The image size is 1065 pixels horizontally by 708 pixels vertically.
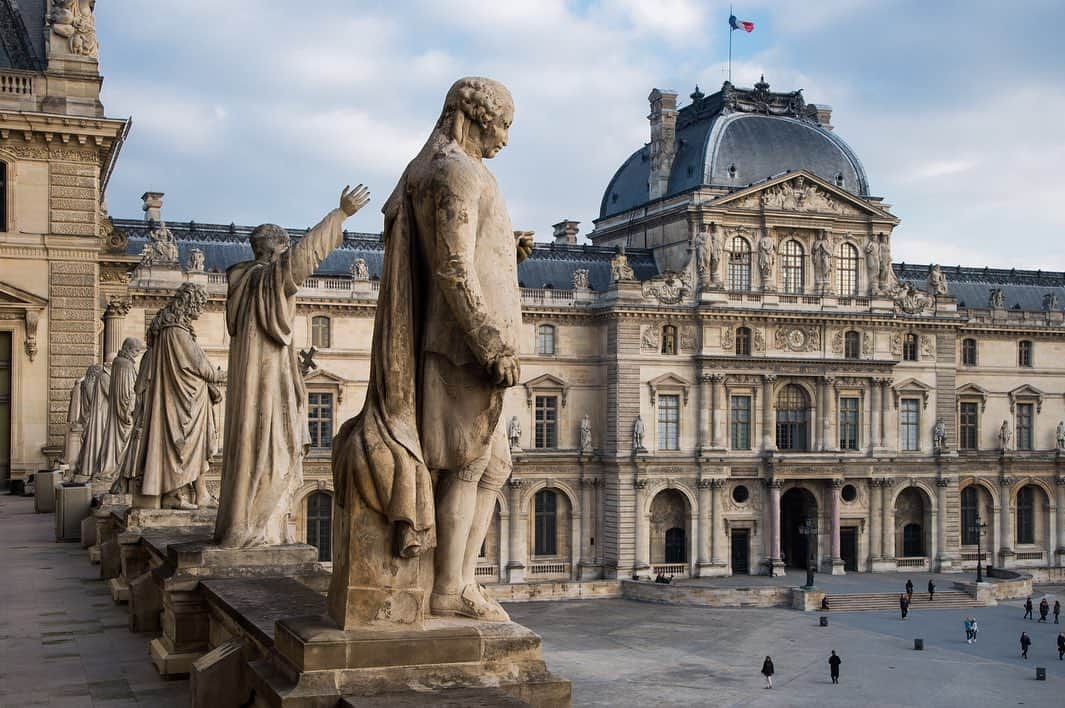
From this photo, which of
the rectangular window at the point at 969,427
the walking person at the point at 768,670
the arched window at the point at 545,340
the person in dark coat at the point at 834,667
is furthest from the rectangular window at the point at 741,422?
the walking person at the point at 768,670

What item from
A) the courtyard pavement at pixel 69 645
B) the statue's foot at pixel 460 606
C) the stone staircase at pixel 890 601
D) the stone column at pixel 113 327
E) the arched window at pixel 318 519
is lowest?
the stone staircase at pixel 890 601

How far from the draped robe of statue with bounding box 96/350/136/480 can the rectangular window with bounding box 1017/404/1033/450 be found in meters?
56.4

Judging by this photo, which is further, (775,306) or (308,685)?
(775,306)

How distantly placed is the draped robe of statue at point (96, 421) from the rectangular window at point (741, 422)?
138 ft

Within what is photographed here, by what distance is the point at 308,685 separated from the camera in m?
5.22

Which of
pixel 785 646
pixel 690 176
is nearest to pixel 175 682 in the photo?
pixel 785 646

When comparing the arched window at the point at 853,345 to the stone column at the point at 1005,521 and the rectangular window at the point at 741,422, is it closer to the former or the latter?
the rectangular window at the point at 741,422

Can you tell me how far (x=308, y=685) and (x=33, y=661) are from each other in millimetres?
4455

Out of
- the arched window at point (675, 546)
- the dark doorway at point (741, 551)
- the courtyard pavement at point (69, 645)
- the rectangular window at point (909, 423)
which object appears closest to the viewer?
the courtyard pavement at point (69, 645)

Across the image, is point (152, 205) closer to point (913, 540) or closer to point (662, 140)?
point (662, 140)

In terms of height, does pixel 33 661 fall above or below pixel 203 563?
below

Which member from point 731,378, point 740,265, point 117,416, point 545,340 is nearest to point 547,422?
point 545,340

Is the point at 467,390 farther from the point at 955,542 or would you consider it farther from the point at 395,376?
the point at 955,542

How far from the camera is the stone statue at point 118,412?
58.2ft
